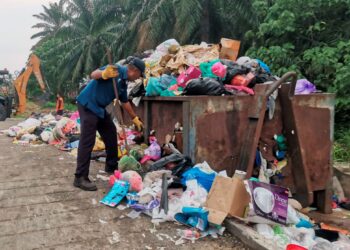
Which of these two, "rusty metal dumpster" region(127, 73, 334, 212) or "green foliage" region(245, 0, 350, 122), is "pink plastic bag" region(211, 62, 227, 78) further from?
"green foliage" region(245, 0, 350, 122)

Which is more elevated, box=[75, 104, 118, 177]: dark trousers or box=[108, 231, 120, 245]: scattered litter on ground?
box=[75, 104, 118, 177]: dark trousers

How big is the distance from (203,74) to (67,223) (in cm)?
260

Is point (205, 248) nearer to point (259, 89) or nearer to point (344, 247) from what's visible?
point (344, 247)

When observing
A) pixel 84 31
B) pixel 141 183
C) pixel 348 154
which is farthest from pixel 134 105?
pixel 84 31

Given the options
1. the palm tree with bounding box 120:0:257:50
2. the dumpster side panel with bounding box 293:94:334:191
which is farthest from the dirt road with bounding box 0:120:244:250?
the palm tree with bounding box 120:0:257:50

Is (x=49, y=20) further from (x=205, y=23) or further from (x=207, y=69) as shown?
(x=207, y=69)

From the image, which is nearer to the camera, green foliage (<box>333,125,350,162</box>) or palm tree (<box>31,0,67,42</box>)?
green foliage (<box>333,125,350,162</box>)

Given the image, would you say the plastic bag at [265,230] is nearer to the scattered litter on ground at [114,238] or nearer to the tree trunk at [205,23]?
the scattered litter on ground at [114,238]

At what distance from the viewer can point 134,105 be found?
18.1 ft

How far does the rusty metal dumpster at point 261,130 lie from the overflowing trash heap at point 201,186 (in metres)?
0.14

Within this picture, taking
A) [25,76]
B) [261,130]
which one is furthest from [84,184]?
[25,76]

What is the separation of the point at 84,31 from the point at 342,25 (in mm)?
18942

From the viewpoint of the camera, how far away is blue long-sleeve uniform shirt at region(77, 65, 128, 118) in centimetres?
395

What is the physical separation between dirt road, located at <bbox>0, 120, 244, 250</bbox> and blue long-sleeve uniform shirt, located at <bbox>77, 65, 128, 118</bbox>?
0.85 metres
